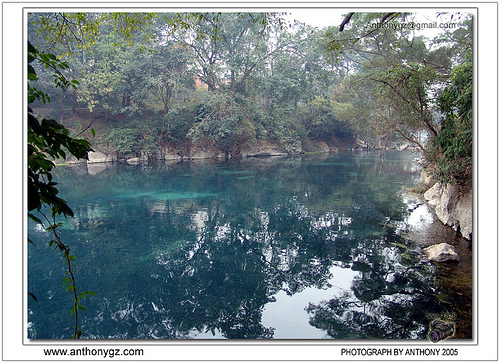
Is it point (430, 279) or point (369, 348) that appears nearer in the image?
point (369, 348)

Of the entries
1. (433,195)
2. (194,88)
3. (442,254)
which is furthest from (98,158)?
(442,254)

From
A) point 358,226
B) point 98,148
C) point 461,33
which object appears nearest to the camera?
point 358,226

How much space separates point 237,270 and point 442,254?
3.18 m

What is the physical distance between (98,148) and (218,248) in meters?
16.6

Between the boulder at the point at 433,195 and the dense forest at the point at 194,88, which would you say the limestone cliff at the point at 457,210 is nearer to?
the boulder at the point at 433,195

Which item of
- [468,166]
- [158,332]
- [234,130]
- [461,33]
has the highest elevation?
[461,33]

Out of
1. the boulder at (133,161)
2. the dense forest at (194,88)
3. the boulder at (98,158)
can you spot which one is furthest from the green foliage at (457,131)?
the boulder at (98,158)

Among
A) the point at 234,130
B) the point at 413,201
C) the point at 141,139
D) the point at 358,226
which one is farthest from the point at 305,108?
the point at 358,226

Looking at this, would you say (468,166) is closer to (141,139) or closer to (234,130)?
(234,130)

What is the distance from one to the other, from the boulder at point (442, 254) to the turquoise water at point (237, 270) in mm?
209

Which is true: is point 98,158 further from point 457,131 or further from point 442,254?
point 442,254

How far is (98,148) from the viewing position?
19.8 m

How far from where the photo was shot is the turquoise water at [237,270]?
11.8 feet

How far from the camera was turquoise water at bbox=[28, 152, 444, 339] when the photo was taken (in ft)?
11.8
